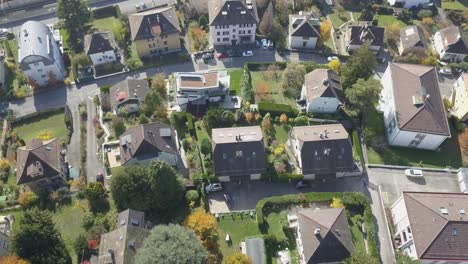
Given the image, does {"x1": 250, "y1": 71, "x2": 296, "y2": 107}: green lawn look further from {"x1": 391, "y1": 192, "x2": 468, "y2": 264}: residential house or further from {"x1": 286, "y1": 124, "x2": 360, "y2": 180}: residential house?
{"x1": 391, "y1": 192, "x2": 468, "y2": 264}: residential house

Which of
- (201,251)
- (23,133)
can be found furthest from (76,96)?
(201,251)

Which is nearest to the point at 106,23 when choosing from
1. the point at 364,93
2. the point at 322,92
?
the point at 322,92

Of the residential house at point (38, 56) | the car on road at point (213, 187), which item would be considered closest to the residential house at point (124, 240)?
the car on road at point (213, 187)

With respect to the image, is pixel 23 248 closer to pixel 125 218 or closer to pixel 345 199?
pixel 125 218

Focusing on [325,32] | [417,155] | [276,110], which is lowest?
[417,155]

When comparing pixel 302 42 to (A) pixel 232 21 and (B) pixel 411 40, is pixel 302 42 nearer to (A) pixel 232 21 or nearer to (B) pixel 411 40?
(A) pixel 232 21

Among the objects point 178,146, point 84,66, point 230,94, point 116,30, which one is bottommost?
point 178,146
